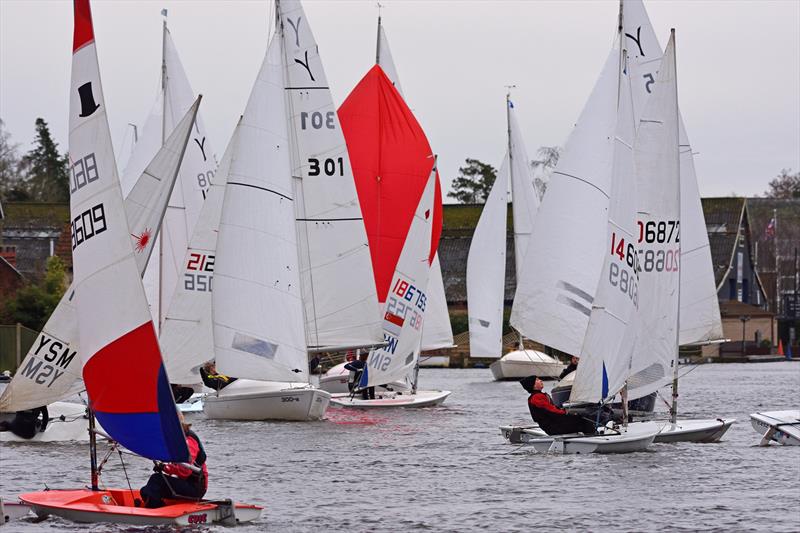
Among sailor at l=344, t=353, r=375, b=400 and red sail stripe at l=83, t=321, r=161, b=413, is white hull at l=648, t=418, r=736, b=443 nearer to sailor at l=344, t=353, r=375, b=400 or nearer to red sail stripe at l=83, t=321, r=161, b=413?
sailor at l=344, t=353, r=375, b=400

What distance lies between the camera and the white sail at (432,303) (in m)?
37.4

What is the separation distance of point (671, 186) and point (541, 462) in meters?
4.33

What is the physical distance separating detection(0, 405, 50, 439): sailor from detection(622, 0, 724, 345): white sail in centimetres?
1063

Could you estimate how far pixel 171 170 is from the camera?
1833cm

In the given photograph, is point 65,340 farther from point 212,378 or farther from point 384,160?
point 384,160

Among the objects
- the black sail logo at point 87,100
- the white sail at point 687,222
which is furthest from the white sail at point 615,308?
the black sail logo at point 87,100

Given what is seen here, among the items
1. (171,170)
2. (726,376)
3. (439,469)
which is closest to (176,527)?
(171,170)

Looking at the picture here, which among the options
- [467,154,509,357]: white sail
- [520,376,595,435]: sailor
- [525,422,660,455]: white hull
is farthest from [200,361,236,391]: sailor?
[467,154,509,357]: white sail

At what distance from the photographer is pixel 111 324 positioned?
1430cm

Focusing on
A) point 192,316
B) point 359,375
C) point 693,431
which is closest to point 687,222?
point 693,431

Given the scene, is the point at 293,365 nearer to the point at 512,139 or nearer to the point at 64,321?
the point at 64,321

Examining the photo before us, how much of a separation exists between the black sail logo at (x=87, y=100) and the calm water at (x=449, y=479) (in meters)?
3.87

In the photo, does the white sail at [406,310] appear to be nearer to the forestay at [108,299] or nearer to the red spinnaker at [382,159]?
the red spinnaker at [382,159]

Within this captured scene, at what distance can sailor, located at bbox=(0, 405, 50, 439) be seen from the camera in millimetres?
23172
